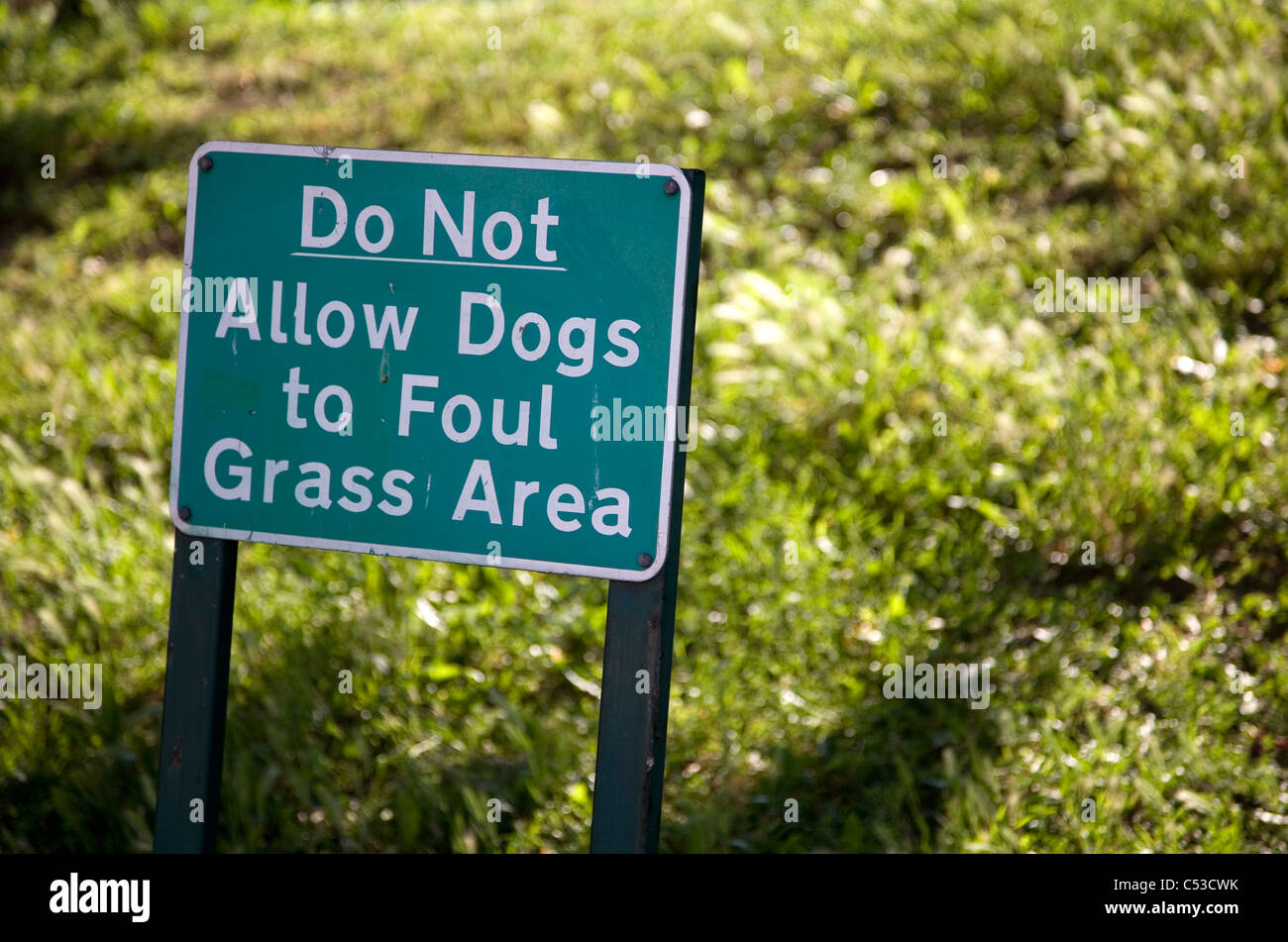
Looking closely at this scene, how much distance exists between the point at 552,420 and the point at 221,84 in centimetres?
710

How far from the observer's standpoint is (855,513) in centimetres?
409

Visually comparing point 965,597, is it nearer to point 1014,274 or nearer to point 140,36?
point 1014,274

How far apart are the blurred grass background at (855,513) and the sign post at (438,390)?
1243 mm

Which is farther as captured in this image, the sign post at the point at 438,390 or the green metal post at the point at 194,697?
the green metal post at the point at 194,697

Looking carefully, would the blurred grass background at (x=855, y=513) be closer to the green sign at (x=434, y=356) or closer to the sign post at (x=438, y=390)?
the sign post at (x=438, y=390)

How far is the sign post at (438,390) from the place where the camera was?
2.02 metres

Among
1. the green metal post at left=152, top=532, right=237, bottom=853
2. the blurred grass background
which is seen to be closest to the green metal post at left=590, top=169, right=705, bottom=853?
the green metal post at left=152, top=532, right=237, bottom=853

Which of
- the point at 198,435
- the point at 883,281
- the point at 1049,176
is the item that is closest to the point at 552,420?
the point at 198,435

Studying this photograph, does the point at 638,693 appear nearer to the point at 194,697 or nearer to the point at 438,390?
the point at 438,390

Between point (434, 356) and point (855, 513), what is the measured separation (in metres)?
2.28

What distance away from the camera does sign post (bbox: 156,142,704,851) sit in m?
2.02

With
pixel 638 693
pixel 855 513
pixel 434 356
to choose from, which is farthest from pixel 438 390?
pixel 855 513

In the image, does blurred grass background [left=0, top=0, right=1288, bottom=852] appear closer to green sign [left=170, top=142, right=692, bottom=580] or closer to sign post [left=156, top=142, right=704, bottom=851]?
sign post [left=156, top=142, right=704, bottom=851]

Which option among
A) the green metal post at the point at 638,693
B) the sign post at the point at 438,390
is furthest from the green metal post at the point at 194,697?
the green metal post at the point at 638,693
